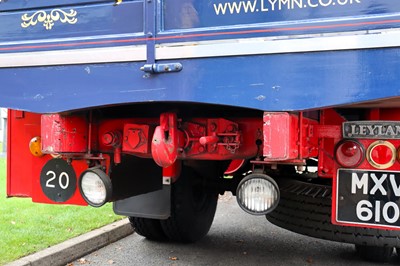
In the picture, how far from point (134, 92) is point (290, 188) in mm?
1982

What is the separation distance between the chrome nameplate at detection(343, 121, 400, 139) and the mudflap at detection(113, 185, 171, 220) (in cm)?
191

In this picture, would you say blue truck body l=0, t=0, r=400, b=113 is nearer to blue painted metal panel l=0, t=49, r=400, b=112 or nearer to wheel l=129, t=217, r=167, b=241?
blue painted metal panel l=0, t=49, r=400, b=112

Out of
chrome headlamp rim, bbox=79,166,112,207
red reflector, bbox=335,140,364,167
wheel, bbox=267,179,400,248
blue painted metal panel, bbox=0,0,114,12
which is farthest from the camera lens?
wheel, bbox=267,179,400,248

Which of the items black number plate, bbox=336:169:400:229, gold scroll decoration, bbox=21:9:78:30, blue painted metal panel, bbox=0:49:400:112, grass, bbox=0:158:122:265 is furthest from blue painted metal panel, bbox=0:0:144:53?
grass, bbox=0:158:122:265

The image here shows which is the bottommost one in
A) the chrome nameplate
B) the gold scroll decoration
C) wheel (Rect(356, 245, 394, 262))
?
wheel (Rect(356, 245, 394, 262))

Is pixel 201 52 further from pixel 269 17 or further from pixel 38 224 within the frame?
pixel 38 224

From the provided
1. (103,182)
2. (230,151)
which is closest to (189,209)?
(103,182)

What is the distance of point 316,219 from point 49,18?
246 cm

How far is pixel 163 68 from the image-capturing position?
2379mm

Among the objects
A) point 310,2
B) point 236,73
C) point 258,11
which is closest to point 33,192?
point 236,73

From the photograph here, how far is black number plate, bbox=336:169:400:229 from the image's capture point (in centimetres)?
242

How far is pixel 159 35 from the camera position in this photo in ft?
7.92

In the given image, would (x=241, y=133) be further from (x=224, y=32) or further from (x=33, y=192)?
(x=33, y=192)

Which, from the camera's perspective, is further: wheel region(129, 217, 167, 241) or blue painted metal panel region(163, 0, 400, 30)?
wheel region(129, 217, 167, 241)
